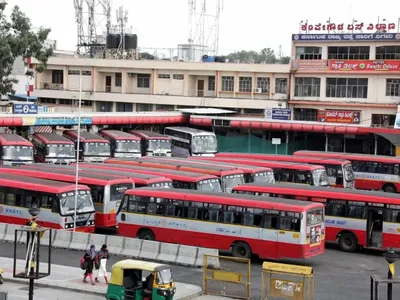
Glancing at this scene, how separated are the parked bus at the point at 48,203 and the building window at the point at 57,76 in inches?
1746

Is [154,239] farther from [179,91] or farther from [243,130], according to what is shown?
[179,91]

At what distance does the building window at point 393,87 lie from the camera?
2318 inches

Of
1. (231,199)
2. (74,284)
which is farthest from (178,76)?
(74,284)

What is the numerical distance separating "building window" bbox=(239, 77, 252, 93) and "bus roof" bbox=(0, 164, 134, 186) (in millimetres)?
32222

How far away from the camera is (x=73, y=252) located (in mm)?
29844

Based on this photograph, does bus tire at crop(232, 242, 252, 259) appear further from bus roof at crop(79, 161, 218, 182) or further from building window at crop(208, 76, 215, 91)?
building window at crop(208, 76, 215, 91)

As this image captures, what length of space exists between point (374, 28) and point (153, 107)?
2112 cm

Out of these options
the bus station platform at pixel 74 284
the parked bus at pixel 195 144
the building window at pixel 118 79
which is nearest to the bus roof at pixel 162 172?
the bus station platform at pixel 74 284

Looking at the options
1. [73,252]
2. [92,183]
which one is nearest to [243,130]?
[92,183]

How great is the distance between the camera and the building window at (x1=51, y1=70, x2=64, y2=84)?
A: 76688 mm

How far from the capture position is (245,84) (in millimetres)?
67438

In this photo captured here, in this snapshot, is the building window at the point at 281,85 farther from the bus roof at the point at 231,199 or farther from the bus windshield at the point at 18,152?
the bus roof at the point at 231,199

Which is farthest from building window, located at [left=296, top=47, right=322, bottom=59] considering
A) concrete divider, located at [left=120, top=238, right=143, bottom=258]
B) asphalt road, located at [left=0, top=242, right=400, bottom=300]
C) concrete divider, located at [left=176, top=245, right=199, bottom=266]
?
concrete divider, located at [left=176, top=245, right=199, bottom=266]

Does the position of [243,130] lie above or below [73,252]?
above
